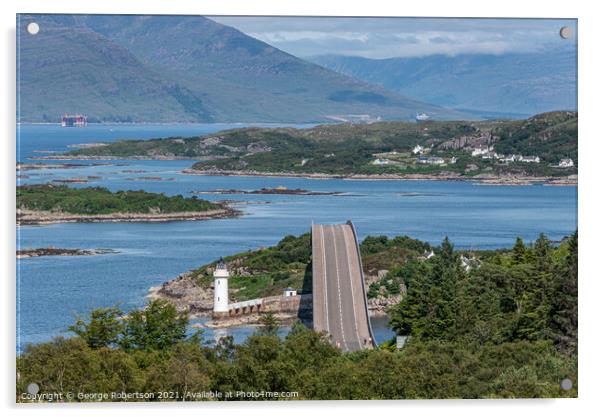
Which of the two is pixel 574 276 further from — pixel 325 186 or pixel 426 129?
pixel 426 129

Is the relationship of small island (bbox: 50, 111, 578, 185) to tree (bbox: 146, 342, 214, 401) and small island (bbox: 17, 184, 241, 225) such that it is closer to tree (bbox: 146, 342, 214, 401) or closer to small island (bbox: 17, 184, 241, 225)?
small island (bbox: 17, 184, 241, 225)

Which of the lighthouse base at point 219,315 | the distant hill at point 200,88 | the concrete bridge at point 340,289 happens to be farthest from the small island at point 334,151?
the lighthouse base at point 219,315

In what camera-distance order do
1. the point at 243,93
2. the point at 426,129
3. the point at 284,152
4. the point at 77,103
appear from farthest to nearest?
the point at 284,152 < the point at 426,129 < the point at 243,93 < the point at 77,103

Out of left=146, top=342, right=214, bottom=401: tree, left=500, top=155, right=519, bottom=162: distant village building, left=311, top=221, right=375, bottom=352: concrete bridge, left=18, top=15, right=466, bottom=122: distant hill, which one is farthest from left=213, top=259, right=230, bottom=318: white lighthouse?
left=500, top=155, right=519, bottom=162: distant village building

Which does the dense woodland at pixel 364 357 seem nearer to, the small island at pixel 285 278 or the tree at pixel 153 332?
the tree at pixel 153 332

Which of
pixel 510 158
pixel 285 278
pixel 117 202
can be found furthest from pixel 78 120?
pixel 285 278

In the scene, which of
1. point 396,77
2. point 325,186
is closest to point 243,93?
point 325,186
